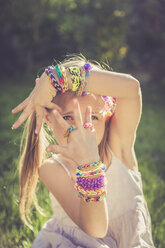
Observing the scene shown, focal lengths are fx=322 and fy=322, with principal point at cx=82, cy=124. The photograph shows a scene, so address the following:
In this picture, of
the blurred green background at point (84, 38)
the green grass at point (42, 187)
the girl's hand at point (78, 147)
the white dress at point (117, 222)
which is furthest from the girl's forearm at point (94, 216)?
the blurred green background at point (84, 38)

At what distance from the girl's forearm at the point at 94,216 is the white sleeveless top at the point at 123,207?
1.26 ft

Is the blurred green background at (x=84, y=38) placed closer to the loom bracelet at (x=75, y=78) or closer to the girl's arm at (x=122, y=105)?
the girl's arm at (x=122, y=105)

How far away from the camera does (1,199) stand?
2.62m

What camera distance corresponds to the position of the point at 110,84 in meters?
1.63

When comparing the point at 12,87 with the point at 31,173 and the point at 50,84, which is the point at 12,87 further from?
the point at 50,84

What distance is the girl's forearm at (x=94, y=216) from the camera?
4.57 feet

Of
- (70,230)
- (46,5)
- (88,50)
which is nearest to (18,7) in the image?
(46,5)

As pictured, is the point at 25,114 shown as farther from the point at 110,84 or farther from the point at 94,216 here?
the point at 94,216

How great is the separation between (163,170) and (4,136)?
6.43 feet

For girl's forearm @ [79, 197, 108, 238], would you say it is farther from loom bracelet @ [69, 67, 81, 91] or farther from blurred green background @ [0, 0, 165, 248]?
blurred green background @ [0, 0, 165, 248]

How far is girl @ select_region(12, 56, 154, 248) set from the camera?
1364mm

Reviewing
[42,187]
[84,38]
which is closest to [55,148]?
[42,187]

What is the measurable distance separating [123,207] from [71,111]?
2.24ft

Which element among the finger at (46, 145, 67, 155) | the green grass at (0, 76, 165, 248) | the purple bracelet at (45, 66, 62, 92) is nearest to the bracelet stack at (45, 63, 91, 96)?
the purple bracelet at (45, 66, 62, 92)
